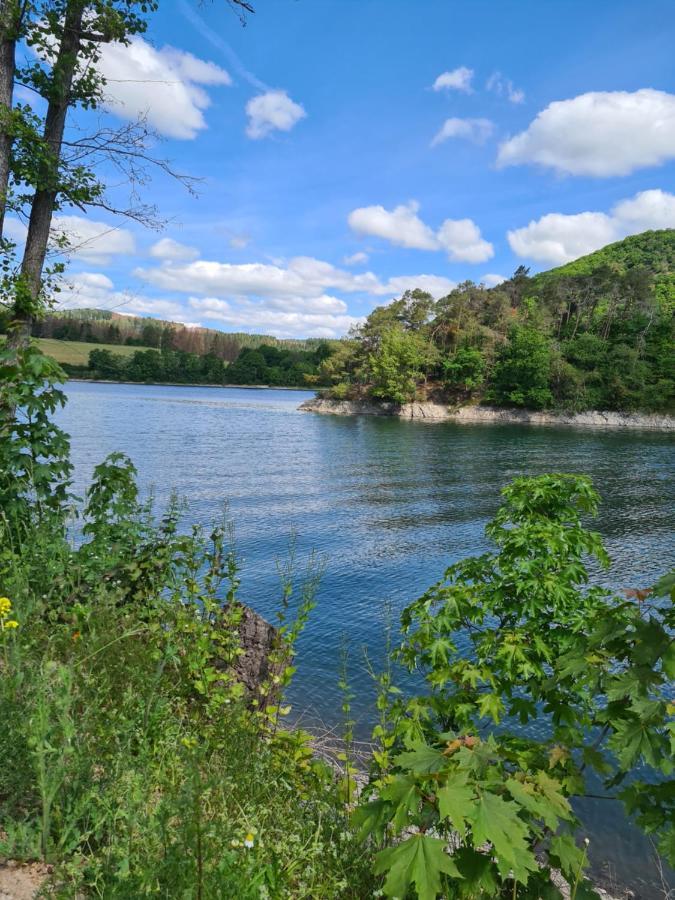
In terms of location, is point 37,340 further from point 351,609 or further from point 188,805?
point 351,609

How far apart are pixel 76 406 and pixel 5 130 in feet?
218

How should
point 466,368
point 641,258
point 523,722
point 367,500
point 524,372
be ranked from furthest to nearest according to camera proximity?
point 641,258, point 466,368, point 524,372, point 367,500, point 523,722

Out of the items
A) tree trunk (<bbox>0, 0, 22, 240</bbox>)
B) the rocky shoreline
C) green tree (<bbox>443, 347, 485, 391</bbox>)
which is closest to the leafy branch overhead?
tree trunk (<bbox>0, 0, 22, 240</bbox>)

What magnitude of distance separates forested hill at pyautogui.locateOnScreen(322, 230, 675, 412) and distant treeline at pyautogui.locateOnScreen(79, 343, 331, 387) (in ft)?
182

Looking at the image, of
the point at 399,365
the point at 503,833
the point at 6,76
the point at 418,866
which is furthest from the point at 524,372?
the point at 418,866

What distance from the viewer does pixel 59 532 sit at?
550 centimetres

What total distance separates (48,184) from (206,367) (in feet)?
534

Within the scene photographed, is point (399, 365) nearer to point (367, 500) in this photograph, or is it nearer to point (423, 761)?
point (367, 500)

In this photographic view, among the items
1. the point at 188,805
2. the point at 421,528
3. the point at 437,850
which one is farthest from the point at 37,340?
the point at 421,528

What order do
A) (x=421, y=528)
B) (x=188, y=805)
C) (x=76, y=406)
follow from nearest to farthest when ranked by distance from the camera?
1. (x=188, y=805)
2. (x=421, y=528)
3. (x=76, y=406)

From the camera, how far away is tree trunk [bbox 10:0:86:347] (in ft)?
22.2

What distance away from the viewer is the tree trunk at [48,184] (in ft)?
22.2

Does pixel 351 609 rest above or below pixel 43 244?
below

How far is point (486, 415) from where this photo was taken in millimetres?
77250
